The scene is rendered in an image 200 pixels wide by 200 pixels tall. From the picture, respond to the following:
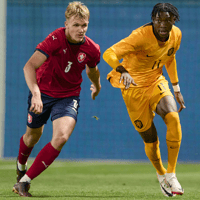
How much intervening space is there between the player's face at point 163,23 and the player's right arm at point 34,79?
129 cm

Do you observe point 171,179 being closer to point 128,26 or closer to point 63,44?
point 63,44

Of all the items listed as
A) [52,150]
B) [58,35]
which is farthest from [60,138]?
[58,35]

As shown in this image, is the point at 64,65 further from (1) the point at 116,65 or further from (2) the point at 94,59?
(1) the point at 116,65

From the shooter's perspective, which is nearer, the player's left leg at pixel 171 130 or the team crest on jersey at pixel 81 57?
the player's left leg at pixel 171 130

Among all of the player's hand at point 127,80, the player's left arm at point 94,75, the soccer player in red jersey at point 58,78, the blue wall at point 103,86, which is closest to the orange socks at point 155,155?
the player's left arm at point 94,75

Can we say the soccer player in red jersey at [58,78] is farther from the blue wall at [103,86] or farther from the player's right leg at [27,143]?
the blue wall at [103,86]

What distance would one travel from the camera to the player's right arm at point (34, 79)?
4.05 m

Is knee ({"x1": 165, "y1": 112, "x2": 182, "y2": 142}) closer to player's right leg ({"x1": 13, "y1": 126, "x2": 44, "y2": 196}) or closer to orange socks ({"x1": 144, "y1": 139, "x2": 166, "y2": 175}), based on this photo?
orange socks ({"x1": 144, "y1": 139, "x2": 166, "y2": 175})

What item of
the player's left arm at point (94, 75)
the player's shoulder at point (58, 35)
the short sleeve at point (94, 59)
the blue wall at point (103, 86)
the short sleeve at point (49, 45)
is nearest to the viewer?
the short sleeve at point (49, 45)

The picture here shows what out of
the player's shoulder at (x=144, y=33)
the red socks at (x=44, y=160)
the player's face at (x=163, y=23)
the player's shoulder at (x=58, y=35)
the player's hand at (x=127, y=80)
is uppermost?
the player's face at (x=163, y=23)

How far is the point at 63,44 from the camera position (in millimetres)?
4578

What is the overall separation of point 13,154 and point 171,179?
6464mm

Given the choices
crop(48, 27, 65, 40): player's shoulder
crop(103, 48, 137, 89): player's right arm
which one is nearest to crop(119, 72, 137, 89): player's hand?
crop(103, 48, 137, 89): player's right arm

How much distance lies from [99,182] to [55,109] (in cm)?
206
